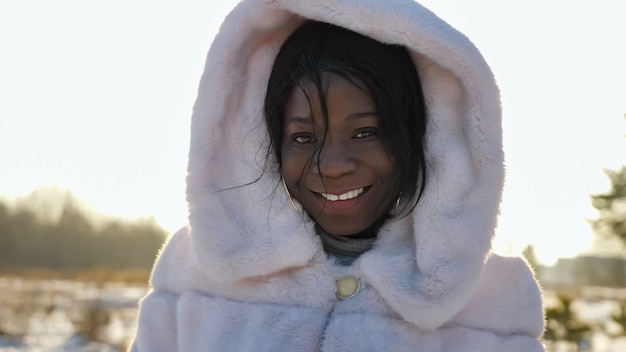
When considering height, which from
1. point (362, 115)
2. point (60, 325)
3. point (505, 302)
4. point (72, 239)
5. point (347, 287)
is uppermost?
point (362, 115)

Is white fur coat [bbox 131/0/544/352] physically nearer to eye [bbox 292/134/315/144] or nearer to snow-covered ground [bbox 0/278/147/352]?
eye [bbox 292/134/315/144]

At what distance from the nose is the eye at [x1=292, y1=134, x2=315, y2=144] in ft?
0.24

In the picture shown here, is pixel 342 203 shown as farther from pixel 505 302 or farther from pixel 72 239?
pixel 72 239

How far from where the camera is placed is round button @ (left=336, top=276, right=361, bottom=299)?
217cm

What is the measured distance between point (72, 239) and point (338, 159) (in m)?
44.3

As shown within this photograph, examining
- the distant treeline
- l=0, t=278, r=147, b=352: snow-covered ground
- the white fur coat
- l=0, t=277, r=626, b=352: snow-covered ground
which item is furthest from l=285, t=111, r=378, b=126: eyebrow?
the distant treeline

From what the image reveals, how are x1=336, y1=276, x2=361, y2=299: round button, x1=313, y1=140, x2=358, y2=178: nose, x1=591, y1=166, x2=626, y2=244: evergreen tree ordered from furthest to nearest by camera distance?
x1=591, y1=166, x2=626, y2=244: evergreen tree < x1=336, y1=276, x2=361, y2=299: round button < x1=313, y1=140, x2=358, y2=178: nose

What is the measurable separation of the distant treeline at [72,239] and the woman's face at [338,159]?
3791cm

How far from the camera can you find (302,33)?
2.31m

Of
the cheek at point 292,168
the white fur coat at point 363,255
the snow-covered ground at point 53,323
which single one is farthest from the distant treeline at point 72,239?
the cheek at point 292,168

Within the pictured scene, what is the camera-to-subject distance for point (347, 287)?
85.7 inches

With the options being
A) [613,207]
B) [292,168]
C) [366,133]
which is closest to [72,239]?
[613,207]

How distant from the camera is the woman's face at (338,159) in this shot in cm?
208

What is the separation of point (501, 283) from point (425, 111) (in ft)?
1.63
